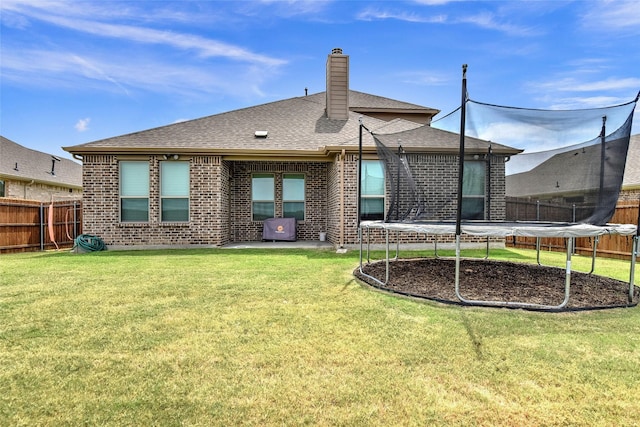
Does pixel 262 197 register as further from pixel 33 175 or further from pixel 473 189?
pixel 33 175

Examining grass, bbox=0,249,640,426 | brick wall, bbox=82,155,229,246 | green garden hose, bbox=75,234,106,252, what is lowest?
grass, bbox=0,249,640,426

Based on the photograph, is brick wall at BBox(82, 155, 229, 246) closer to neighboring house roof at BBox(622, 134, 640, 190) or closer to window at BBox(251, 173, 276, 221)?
window at BBox(251, 173, 276, 221)

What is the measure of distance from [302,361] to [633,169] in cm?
1771

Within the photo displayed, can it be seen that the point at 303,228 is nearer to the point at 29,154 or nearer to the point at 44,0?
the point at 44,0

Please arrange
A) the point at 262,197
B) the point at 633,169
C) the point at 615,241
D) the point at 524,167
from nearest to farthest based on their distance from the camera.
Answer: the point at 524,167 → the point at 615,241 → the point at 262,197 → the point at 633,169

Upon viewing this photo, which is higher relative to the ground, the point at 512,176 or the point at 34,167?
the point at 34,167

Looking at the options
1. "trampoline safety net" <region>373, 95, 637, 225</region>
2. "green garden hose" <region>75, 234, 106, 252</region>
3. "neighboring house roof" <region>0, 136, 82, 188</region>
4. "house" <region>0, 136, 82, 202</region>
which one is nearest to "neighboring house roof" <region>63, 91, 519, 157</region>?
"trampoline safety net" <region>373, 95, 637, 225</region>

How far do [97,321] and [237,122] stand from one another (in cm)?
957

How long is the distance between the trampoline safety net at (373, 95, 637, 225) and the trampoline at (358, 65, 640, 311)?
0.01m

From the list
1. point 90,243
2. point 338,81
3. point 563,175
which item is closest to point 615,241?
point 563,175

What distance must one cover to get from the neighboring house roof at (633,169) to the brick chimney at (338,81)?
1020 cm

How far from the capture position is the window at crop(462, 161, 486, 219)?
7660 mm

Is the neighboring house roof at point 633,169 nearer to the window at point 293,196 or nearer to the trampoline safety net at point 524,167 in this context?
the trampoline safety net at point 524,167

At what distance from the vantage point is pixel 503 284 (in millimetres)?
5270
